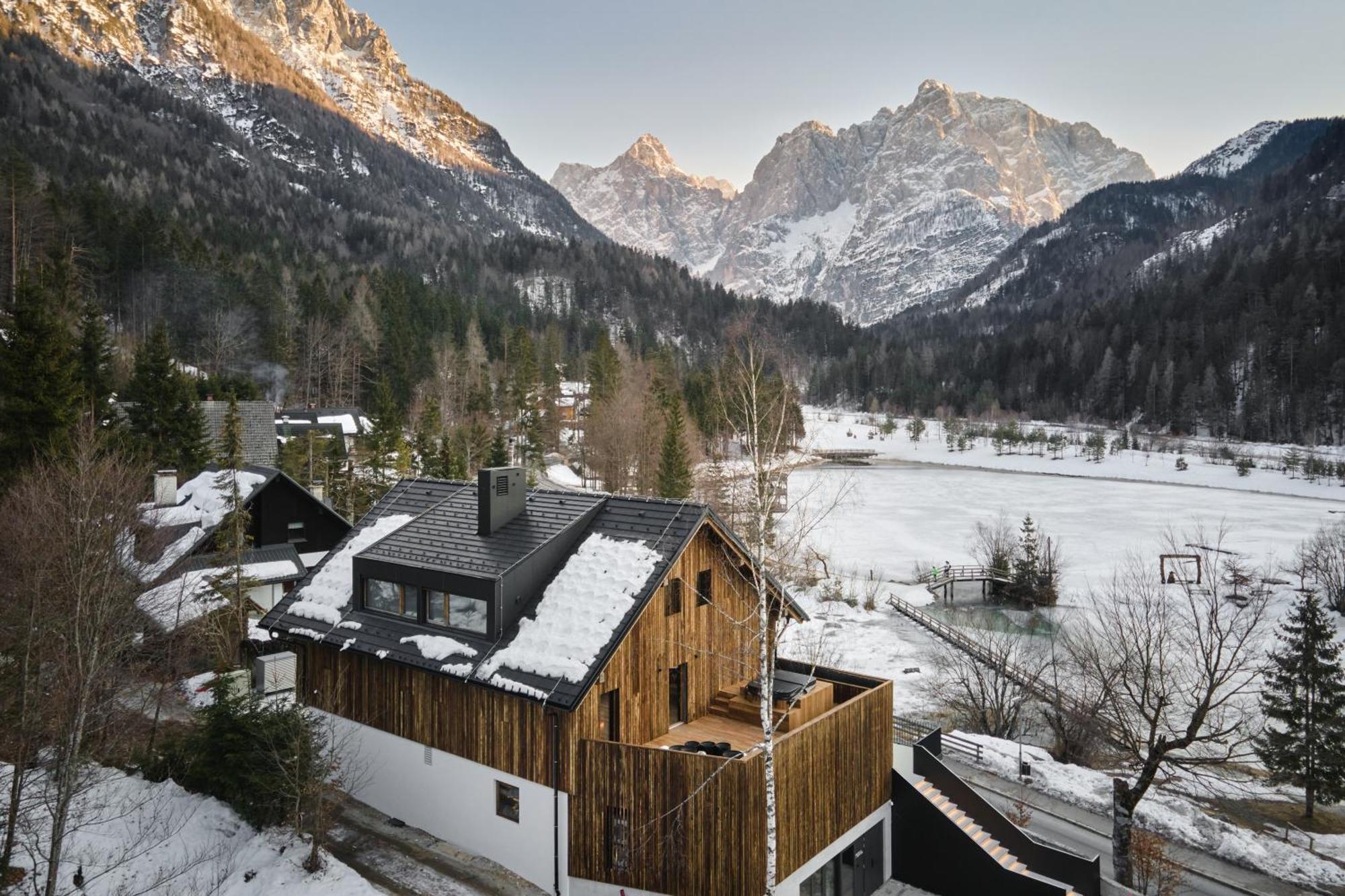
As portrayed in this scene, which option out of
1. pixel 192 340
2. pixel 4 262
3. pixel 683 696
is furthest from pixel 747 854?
pixel 192 340

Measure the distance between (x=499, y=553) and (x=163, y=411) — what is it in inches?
1285

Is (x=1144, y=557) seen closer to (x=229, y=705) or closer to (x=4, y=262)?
(x=229, y=705)

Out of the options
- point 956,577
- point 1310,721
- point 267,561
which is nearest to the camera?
point 1310,721

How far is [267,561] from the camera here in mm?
27422

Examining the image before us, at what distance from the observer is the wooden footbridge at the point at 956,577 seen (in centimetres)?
4466

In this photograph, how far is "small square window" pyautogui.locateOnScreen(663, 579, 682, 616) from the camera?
46.7 feet

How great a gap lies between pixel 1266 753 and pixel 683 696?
18.6 meters

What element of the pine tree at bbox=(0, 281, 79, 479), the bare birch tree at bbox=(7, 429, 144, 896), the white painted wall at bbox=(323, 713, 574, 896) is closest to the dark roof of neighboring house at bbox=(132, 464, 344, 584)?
the bare birch tree at bbox=(7, 429, 144, 896)

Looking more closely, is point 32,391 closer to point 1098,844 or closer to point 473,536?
point 473,536

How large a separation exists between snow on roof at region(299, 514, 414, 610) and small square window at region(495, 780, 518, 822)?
582cm

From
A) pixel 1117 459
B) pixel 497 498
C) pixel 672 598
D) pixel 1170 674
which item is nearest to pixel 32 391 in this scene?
pixel 497 498

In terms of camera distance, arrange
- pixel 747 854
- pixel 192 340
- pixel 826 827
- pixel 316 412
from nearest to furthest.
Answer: pixel 747 854 < pixel 826 827 < pixel 316 412 < pixel 192 340

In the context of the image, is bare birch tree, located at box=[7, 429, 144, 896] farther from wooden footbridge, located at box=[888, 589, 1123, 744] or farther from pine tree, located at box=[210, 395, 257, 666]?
wooden footbridge, located at box=[888, 589, 1123, 744]

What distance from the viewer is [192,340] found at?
65.3 metres
